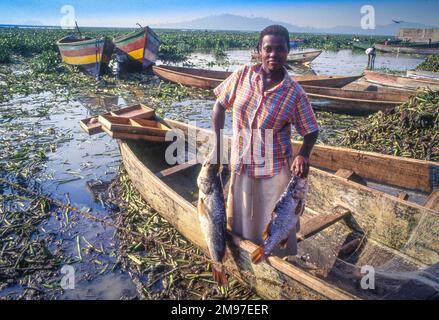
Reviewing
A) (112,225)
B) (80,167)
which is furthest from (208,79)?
(112,225)

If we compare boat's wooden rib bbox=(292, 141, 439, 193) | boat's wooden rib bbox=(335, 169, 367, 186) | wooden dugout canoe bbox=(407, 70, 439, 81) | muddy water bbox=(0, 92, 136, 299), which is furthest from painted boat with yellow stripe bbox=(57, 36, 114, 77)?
boat's wooden rib bbox=(335, 169, 367, 186)

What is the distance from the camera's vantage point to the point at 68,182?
6.18 m

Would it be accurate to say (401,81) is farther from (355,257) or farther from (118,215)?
(118,215)

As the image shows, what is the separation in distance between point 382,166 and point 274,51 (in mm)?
3046

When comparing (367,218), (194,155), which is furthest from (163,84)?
(367,218)

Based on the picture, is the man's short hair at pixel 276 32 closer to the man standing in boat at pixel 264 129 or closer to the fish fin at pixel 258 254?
the man standing in boat at pixel 264 129

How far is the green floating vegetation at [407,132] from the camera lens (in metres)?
6.30

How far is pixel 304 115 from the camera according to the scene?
259 cm

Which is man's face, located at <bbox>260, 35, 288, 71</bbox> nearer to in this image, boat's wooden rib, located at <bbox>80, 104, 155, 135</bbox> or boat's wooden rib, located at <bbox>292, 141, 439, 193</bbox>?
boat's wooden rib, located at <bbox>292, 141, 439, 193</bbox>

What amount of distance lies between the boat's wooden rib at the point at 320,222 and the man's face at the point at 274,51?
194 cm

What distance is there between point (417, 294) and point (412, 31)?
4470cm

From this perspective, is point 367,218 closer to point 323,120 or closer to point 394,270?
point 394,270

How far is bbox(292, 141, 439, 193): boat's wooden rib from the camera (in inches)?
168

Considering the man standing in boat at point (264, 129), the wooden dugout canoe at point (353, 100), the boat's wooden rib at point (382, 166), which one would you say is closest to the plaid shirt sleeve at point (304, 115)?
the man standing in boat at point (264, 129)
